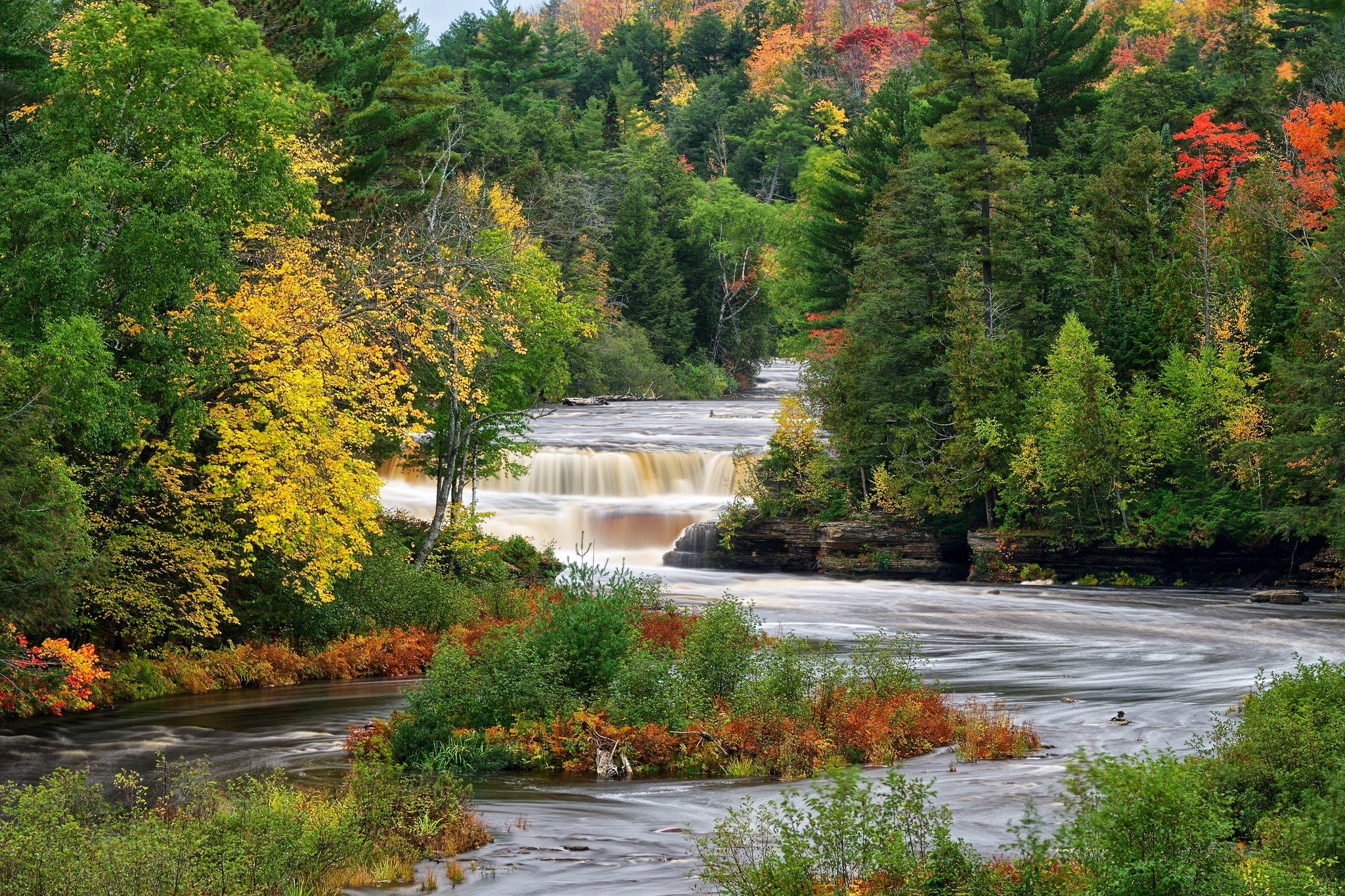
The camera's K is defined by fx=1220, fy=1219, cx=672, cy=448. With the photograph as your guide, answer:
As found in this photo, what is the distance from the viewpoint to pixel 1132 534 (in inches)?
1389

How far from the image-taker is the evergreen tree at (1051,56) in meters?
50.5

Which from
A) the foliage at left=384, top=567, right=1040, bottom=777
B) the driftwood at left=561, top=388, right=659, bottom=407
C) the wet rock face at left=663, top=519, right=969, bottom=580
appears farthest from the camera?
the driftwood at left=561, top=388, right=659, bottom=407

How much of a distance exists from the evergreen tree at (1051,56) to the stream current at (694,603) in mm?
20260

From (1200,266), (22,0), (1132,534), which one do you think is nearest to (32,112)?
(22,0)

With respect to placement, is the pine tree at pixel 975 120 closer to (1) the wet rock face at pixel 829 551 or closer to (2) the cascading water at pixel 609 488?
(1) the wet rock face at pixel 829 551

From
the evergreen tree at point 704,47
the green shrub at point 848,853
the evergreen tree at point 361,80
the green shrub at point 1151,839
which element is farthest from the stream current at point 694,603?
the evergreen tree at point 704,47

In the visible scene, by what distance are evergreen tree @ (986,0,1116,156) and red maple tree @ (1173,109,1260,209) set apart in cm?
504

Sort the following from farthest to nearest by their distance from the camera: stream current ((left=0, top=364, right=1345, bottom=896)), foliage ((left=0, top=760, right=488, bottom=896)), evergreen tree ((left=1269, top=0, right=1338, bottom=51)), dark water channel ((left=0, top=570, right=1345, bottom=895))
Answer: evergreen tree ((left=1269, top=0, right=1338, bottom=51)) < stream current ((left=0, top=364, right=1345, bottom=896)) < dark water channel ((left=0, top=570, right=1345, bottom=895)) < foliage ((left=0, top=760, right=488, bottom=896))

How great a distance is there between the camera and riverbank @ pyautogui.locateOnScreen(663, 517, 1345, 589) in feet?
113

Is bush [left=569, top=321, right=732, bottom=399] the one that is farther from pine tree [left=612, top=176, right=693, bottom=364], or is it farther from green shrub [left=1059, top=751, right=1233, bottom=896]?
green shrub [left=1059, top=751, right=1233, bottom=896]

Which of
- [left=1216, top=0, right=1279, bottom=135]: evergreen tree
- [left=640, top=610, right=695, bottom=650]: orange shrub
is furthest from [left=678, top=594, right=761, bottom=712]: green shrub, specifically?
[left=1216, top=0, right=1279, bottom=135]: evergreen tree

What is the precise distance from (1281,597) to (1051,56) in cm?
2936

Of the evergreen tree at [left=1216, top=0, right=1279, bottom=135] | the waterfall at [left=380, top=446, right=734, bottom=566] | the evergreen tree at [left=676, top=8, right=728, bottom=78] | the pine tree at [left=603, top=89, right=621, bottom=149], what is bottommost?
the waterfall at [left=380, top=446, right=734, bottom=566]

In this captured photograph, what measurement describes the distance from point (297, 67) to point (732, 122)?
7307 cm
